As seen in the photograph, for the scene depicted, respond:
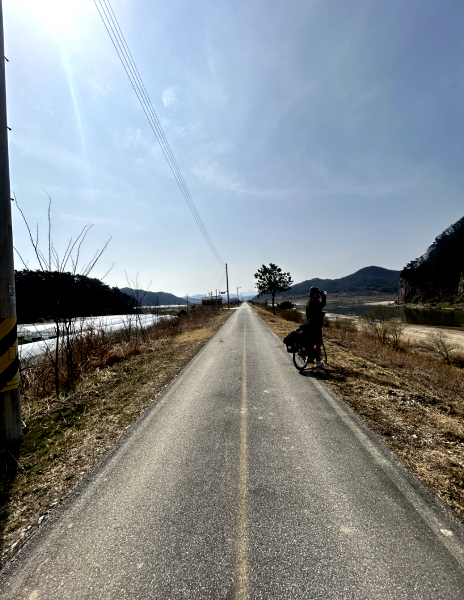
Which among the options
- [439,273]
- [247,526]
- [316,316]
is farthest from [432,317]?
[247,526]

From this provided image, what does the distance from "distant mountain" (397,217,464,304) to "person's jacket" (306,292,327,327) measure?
10001cm

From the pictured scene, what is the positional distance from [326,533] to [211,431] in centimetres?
256

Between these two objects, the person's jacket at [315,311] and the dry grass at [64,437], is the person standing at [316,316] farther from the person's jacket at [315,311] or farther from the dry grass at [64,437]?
the dry grass at [64,437]

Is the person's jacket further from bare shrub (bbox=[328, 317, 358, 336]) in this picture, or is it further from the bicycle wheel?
bare shrub (bbox=[328, 317, 358, 336])

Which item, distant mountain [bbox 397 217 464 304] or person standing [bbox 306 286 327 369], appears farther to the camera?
distant mountain [bbox 397 217 464 304]

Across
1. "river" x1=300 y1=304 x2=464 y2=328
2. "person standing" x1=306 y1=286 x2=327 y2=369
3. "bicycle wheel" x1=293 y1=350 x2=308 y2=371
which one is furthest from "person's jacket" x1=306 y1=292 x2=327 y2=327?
"river" x1=300 y1=304 x2=464 y2=328

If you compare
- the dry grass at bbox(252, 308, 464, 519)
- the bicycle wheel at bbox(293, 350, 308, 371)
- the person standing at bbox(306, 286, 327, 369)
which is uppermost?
the person standing at bbox(306, 286, 327, 369)

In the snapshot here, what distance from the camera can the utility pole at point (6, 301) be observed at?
413 centimetres

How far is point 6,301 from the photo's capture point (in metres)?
4.20

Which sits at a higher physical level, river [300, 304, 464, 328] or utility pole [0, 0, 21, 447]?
utility pole [0, 0, 21, 447]

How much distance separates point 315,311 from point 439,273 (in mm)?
124739

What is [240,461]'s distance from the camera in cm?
381

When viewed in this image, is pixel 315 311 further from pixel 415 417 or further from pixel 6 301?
pixel 6 301

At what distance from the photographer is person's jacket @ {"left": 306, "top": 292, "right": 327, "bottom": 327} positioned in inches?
313
